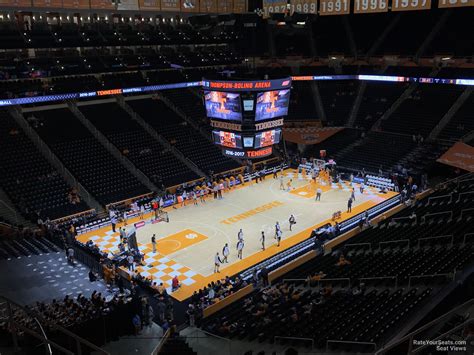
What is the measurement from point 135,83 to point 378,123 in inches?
920

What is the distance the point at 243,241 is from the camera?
23.9 metres

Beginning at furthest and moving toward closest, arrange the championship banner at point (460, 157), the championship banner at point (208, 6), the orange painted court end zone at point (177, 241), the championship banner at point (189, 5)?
the championship banner at point (208, 6)
the championship banner at point (189, 5)
the championship banner at point (460, 157)
the orange painted court end zone at point (177, 241)

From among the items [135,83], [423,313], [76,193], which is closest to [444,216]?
[423,313]

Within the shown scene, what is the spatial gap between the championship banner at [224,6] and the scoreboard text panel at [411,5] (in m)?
17.6

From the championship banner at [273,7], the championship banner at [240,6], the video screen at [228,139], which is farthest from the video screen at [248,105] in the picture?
the championship banner at [240,6]

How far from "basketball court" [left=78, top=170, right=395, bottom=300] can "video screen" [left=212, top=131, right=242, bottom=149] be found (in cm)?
480

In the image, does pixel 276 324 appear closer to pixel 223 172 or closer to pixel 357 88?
pixel 223 172

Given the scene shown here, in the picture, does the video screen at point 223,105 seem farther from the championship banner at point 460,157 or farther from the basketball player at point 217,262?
the championship banner at point 460,157

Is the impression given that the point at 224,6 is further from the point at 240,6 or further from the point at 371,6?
the point at 371,6

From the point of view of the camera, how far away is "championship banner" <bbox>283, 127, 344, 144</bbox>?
42344mm

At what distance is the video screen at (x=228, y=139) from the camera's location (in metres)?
26.1

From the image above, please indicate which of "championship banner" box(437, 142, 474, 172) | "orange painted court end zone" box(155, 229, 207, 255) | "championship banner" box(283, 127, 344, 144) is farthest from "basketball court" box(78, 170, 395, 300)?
"championship banner" box(283, 127, 344, 144)

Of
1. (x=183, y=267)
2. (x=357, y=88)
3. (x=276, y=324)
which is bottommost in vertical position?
(x=183, y=267)

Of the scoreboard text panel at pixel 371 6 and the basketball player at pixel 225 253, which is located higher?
the scoreboard text panel at pixel 371 6
